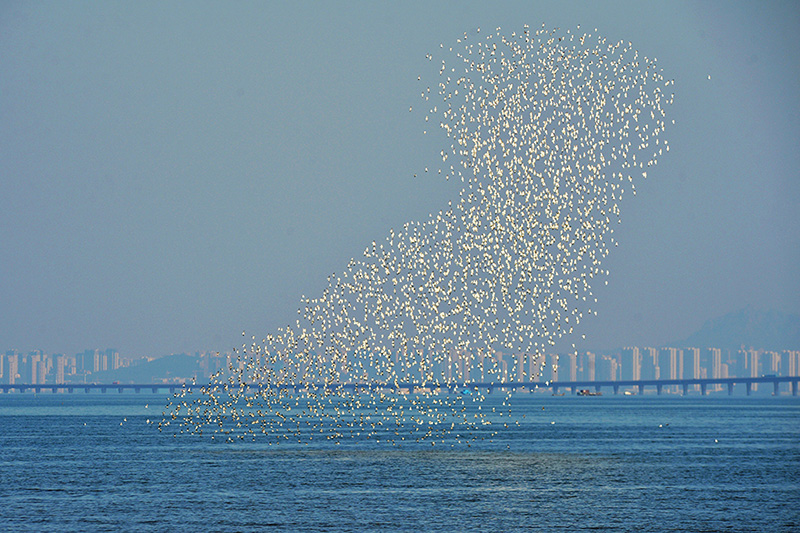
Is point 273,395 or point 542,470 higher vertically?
point 273,395

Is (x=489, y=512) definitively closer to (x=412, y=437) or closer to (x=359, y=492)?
(x=359, y=492)

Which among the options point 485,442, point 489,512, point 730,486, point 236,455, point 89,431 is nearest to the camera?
point 489,512

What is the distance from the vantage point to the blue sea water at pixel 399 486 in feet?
189

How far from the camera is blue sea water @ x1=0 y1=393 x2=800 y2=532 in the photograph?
57.6 m

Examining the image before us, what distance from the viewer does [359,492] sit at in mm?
69125

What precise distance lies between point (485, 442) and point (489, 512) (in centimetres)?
5732

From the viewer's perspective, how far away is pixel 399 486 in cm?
7256

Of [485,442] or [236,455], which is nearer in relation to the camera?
[236,455]

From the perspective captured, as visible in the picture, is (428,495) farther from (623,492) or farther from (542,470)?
(542,470)

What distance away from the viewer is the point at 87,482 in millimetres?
75625

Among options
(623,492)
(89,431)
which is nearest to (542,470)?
(623,492)

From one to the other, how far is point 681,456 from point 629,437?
106 feet

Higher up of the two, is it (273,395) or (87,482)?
(273,395)

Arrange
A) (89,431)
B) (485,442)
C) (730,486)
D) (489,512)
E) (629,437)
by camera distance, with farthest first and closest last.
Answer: (89,431) → (629,437) → (485,442) → (730,486) → (489,512)
